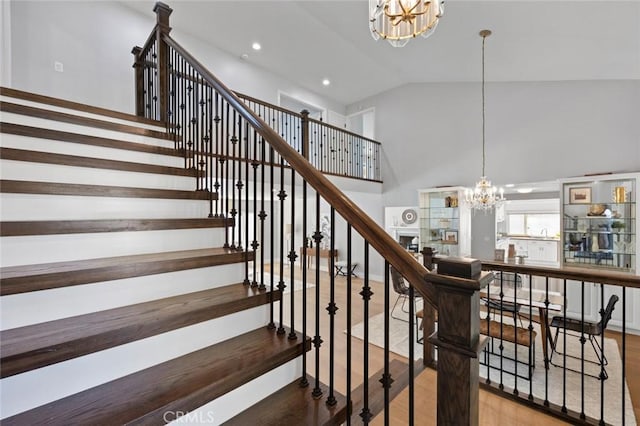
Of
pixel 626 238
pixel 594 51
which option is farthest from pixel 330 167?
pixel 626 238

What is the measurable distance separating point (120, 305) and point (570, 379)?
159 inches

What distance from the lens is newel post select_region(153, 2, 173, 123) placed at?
8.91ft

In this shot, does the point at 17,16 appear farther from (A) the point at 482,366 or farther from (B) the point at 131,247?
(A) the point at 482,366

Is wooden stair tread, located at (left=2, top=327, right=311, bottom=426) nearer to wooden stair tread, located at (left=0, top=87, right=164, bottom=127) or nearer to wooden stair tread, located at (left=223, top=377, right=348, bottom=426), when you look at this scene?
wooden stair tread, located at (left=223, top=377, right=348, bottom=426)

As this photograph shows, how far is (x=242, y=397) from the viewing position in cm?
119

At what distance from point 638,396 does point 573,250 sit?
7.02 ft

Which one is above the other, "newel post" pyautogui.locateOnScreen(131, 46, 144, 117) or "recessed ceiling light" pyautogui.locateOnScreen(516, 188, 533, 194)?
"newel post" pyautogui.locateOnScreen(131, 46, 144, 117)

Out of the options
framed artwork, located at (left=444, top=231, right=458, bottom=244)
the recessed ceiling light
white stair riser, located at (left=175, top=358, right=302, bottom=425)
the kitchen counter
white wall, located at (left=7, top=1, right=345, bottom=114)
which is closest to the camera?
white stair riser, located at (left=175, top=358, right=302, bottom=425)

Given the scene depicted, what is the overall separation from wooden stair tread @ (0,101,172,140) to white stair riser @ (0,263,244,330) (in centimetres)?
161

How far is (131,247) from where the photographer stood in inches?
64.0

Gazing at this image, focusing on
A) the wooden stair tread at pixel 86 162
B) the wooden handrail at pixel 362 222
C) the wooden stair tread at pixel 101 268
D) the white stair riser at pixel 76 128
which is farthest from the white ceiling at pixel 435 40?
the wooden stair tread at pixel 101 268

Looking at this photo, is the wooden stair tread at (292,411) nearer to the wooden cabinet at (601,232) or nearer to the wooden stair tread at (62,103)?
the wooden stair tread at (62,103)

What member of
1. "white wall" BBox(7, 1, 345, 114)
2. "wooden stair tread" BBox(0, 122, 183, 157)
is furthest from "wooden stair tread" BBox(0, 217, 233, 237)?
"white wall" BBox(7, 1, 345, 114)

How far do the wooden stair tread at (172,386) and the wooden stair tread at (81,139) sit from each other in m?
1.71
